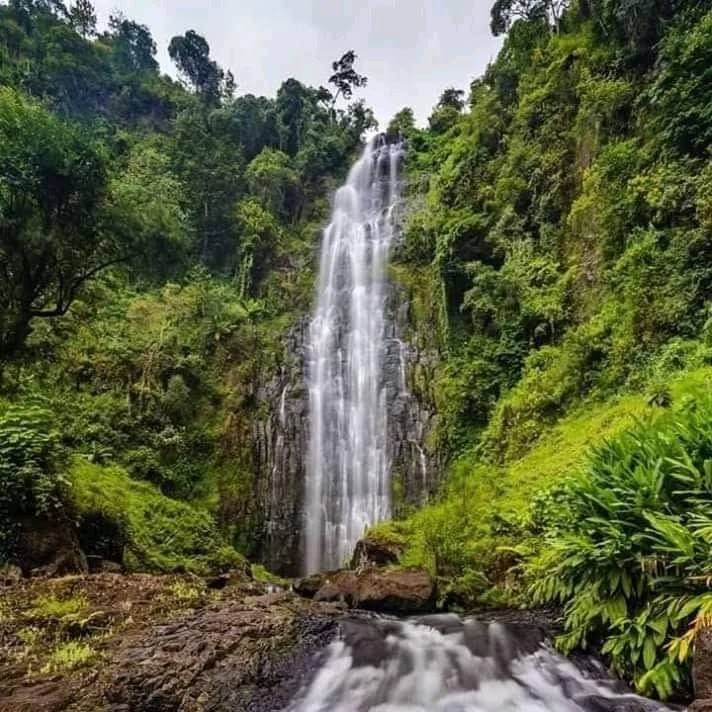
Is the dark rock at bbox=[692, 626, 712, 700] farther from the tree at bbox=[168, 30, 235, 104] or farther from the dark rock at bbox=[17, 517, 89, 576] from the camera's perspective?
the tree at bbox=[168, 30, 235, 104]

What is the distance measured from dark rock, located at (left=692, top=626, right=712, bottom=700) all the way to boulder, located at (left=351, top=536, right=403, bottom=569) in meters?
6.92

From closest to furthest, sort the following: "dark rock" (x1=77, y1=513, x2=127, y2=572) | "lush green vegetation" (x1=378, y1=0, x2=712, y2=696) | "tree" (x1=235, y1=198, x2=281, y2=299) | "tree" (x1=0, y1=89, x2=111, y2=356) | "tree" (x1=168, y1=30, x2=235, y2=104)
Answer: "lush green vegetation" (x1=378, y1=0, x2=712, y2=696) < "tree" (x1=0, y1=89, x2=111, y2=356) < "dark rock" (x1=77, y1=513, x2=127, y2=572) < "tree" (x1=235, y1=198, x2=281, y2=299) < "tree" (x1=168, y1=30, x2=235, y2=104)

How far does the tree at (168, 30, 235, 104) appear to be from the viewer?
40.3 meters

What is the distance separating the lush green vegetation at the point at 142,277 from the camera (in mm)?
8781

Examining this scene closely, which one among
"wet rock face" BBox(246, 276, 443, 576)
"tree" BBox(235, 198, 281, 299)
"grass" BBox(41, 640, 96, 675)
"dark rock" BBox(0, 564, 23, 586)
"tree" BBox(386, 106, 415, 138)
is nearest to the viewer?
"grass" BBox(41, 640, 96, 675)

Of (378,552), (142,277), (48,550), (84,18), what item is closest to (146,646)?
(48,550)

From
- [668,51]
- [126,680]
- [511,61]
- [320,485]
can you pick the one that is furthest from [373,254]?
[126,680]

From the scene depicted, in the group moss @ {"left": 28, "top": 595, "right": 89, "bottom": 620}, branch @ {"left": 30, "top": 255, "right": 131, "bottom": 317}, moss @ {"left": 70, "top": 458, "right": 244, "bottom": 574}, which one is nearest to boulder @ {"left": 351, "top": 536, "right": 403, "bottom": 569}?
moss @ {"left": 70, "top": 458, "right": 244, "bottom": 574}

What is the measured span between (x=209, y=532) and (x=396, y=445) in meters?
6.35

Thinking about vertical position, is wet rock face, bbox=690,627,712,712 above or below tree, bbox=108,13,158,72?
below

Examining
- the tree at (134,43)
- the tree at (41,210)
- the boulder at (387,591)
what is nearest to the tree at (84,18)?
the tree at (134,43)

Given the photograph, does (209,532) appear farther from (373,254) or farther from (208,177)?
(208,177)

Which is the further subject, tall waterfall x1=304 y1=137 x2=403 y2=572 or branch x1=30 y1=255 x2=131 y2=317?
tall waterfall x1=304 y1=137 x2=403 y2=572

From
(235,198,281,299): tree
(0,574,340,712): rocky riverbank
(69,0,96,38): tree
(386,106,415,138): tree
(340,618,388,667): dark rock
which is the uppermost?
(69,0,96,38): tree
